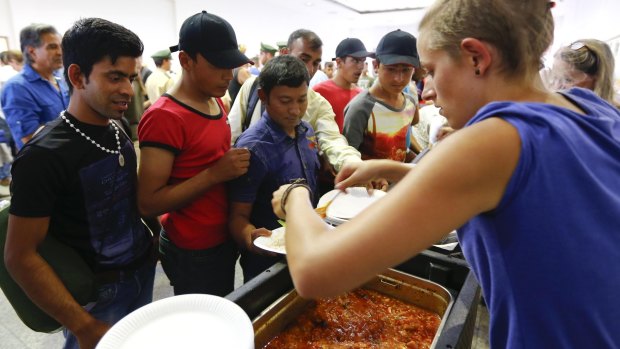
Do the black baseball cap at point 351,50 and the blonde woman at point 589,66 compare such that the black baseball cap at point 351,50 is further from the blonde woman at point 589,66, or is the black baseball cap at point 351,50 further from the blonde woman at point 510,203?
the blonde woman at point 510,203

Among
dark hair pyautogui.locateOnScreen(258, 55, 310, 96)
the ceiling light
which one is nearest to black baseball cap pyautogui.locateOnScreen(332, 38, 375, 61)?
dark hair pyautogui.locateOnScreen(258, 55, 310, 96)

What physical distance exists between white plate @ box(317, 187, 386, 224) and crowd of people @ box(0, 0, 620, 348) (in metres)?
0.13

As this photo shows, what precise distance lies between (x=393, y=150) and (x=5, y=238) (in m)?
1.83

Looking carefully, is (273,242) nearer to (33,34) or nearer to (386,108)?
(386,108)

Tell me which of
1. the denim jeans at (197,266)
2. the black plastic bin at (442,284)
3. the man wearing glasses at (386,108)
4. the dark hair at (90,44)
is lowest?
the denim jeans at (197,266)

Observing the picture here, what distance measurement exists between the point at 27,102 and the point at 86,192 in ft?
6.99

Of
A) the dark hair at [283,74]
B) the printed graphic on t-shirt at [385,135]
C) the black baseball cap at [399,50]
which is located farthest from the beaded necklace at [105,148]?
the black baseball cap at [399,50]

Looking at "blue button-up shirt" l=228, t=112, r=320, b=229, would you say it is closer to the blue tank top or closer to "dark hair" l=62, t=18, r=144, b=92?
"dark hair" l=62, t=18, r=144, b=92

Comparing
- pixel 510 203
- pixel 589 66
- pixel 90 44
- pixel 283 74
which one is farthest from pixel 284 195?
pixel 589 66

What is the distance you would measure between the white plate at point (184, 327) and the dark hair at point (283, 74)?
1014mm

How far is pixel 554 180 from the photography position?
0.46m

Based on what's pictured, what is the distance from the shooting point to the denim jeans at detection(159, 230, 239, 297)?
142cm

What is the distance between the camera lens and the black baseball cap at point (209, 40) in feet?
4.47

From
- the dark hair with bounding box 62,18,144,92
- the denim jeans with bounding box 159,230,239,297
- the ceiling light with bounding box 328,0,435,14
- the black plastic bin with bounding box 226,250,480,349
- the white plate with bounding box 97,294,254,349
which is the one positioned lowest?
the denim jeans with bounding box 159,230,239,297
